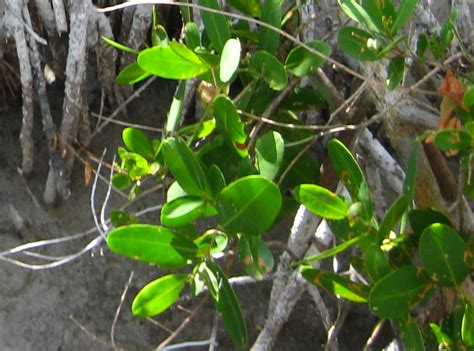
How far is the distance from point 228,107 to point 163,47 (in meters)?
0.10

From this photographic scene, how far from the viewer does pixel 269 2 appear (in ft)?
3.77

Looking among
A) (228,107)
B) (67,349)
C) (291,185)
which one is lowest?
(67,349)

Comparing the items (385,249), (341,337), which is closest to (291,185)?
(385,249)

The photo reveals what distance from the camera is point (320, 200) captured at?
3.39ft

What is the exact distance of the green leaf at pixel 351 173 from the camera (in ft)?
3.44

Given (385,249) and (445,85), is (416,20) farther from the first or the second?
(385,249)

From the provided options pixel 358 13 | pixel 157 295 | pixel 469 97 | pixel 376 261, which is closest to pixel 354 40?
pixel 358 13

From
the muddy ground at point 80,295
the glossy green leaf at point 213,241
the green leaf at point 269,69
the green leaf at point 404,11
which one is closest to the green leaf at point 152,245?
the glossy green leaf at point 213,241

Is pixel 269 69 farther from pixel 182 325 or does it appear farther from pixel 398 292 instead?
pixel 182 325

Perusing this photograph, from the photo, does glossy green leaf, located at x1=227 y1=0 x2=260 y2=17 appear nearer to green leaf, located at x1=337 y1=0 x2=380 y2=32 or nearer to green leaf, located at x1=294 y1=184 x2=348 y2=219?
green leaf, located at x1=337 y1=0 x2=380 y2=32

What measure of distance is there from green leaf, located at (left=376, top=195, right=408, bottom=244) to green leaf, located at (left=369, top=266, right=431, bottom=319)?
0.05 m

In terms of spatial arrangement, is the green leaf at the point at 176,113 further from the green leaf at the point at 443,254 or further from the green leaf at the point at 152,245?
the green leaf at the point at 443,254

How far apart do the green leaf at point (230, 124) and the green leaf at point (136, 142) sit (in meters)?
0.12

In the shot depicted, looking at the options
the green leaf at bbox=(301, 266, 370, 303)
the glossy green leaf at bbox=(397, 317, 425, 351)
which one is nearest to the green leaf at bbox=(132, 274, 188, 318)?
the green leaf at bbox=(301, 266, 370, 303)
